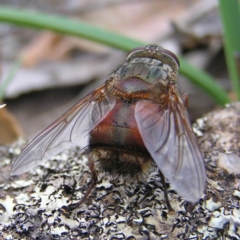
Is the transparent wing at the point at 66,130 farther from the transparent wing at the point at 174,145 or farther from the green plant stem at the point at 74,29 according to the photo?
the green plant stem at the point at 74,29

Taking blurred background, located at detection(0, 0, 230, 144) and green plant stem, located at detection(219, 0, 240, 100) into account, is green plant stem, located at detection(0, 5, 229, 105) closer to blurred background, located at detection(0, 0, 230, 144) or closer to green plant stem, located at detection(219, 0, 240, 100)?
green plant stem, located at detection(219, 0, 240, 100)

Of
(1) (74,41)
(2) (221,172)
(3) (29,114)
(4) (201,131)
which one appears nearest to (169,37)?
(1) (74,41)

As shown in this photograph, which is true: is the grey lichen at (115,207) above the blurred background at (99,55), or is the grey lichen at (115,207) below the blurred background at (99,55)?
below

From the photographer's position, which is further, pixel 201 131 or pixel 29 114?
pixel 29 114

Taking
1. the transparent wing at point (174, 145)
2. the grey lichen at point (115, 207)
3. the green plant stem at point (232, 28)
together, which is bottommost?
the grey lichen at point (115, 207)

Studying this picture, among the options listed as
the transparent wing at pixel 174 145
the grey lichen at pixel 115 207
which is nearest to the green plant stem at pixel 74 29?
the grey lichen at pixel 115 207

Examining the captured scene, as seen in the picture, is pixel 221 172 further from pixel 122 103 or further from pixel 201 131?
pixel 122 103

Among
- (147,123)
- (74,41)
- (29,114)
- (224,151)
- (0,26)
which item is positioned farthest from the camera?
(0,26)
